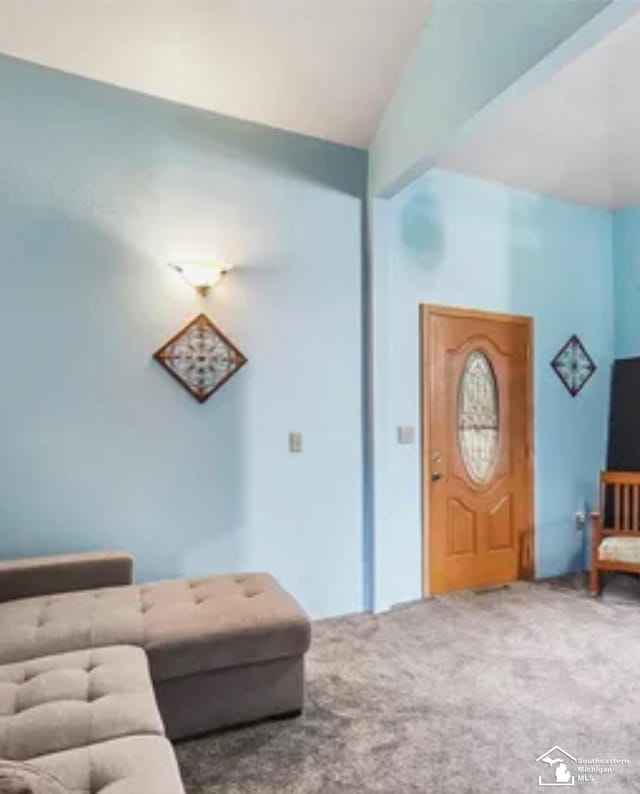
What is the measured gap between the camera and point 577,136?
3.55 meters

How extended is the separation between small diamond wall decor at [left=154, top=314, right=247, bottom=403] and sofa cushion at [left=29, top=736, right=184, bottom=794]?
1956 mm

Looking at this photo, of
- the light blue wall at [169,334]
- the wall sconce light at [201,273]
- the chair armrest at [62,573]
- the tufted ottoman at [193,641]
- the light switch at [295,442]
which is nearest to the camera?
the tufted ottoman at [193,641]

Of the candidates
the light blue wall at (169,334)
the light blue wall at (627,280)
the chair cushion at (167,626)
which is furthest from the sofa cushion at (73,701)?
the light blue wall at (627,280)

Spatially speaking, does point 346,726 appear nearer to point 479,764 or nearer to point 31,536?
point 479,764

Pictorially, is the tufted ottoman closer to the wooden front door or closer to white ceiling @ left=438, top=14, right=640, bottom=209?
the wooden front door

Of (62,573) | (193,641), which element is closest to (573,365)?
(193,641)

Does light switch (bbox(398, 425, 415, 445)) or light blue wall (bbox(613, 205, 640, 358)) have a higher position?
light blue wall (bbox(613, 205, 640, 358))

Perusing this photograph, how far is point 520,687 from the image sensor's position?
257 cm

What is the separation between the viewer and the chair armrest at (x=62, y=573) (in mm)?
2449

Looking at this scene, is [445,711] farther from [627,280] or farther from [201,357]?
[627,280]

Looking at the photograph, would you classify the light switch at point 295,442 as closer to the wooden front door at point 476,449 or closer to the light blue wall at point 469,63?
the wooden front door at point 476,449

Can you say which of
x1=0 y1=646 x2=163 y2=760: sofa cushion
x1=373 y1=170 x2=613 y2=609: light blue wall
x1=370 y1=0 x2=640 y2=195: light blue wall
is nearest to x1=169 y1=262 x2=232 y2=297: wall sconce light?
x1=373 y1=170 x2=613 y2=609: light blue wall

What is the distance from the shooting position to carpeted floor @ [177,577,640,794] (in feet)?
6.39

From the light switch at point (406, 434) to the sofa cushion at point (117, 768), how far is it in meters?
2.59
